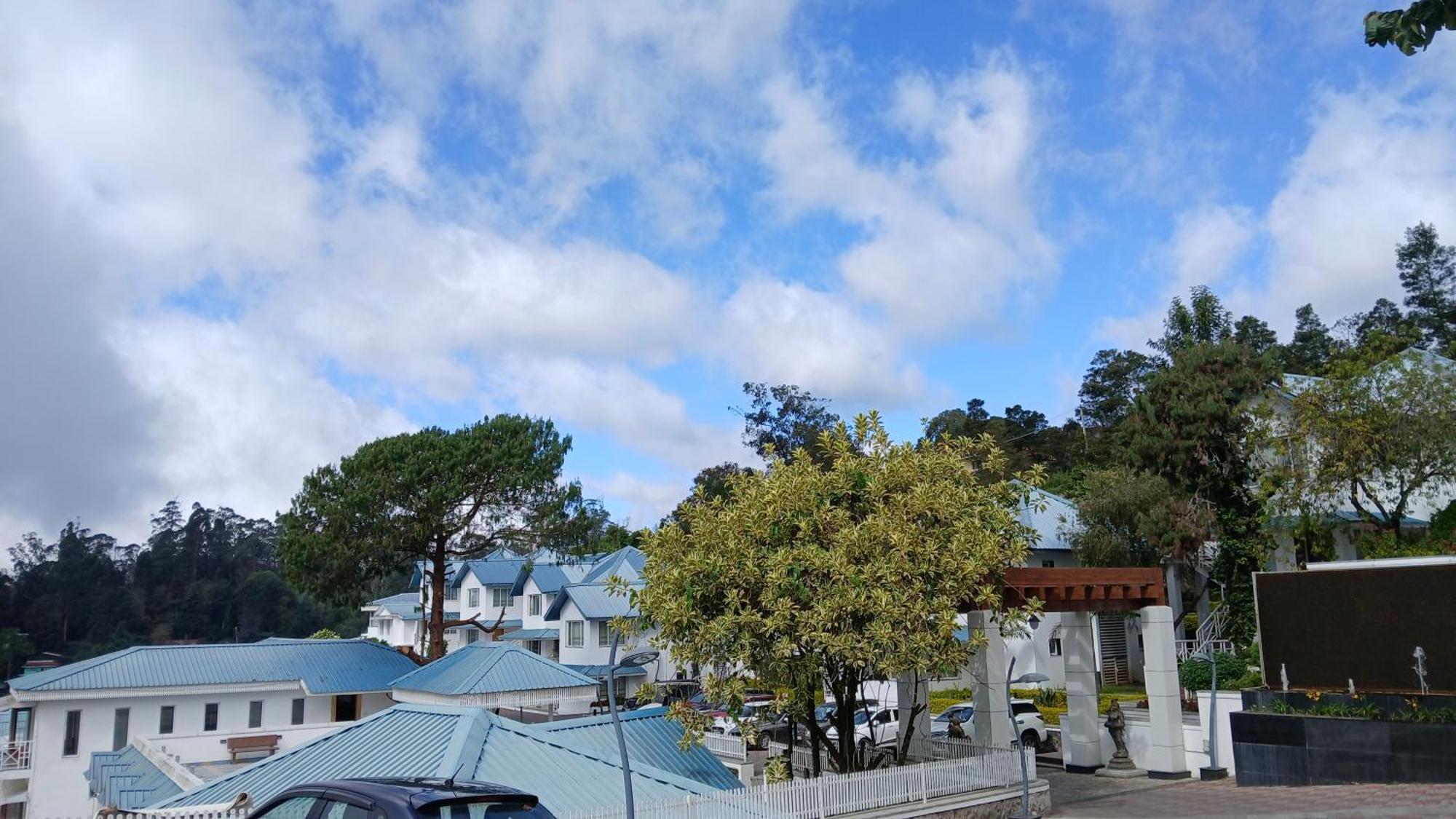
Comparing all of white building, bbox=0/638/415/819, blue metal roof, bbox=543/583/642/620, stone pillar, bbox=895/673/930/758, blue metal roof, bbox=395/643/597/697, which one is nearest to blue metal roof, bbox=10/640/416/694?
white building, bbox=0/638/415/819

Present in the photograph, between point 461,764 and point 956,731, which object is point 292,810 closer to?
point 461,764

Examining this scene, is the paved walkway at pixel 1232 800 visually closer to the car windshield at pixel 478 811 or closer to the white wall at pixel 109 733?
the car windshield at pixel 478 811

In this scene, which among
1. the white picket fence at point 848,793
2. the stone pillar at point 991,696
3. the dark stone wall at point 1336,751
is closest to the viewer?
the white picket fence at point 848,793

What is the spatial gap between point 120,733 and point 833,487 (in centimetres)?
2548

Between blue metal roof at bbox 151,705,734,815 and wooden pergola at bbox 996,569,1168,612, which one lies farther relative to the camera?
wooden pergola at bbox 996,569,1168,612

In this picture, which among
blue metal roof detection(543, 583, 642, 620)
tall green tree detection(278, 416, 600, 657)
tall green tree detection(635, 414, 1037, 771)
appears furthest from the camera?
blue metal roof detection(543, 583, 642, 620)

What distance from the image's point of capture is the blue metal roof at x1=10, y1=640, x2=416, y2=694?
97.9 feet

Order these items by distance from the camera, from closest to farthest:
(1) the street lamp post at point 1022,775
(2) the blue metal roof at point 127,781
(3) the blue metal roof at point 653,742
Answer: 1. (1) the street lamp post at point 1022,775
2. (3) the blue metal roof at point 653,742
3. (2) the blue metal roof at point 127,781

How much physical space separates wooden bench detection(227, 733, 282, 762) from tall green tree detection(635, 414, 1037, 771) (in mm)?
16532

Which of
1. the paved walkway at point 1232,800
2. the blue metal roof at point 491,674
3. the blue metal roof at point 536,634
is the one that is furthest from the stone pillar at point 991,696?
the blue metal roof at point 536,634

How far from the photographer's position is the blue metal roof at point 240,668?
2984 centimetres

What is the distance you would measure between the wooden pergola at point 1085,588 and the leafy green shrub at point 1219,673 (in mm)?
4689

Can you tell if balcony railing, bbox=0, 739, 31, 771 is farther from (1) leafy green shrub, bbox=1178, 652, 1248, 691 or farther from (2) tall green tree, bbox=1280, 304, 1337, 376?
(2) tall green tree, bbox=1280, 304, 1337, 376

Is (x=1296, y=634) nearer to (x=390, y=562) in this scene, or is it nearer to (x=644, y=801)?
(x=644, y=801)
